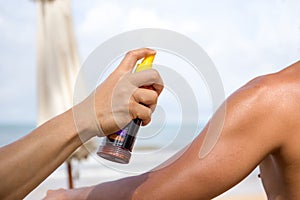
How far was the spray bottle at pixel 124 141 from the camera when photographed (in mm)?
1302

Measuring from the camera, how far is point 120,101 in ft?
4.23

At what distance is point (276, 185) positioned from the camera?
1540 millimetres

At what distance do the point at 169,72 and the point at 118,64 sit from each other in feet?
0.40

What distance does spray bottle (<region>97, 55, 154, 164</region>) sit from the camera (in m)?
1.30

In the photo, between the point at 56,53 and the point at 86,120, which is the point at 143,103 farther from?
the point at 56,53

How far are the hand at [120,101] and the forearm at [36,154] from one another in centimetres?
4

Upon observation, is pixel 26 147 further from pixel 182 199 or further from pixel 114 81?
pixel 182 199

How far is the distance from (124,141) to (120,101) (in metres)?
0.09

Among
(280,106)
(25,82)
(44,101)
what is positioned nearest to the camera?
(280,106)

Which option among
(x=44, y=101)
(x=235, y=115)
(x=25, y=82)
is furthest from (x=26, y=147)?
(x=25, y=82)

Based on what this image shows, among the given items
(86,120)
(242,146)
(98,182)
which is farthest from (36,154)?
(98,182)

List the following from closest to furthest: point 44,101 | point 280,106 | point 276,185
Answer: point 280,106, point 276,185, point 44,101

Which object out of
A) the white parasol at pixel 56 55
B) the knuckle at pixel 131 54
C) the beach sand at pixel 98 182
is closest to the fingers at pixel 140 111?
the knuckle at pixel 131 54

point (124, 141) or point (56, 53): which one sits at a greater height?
point (124, 141)
